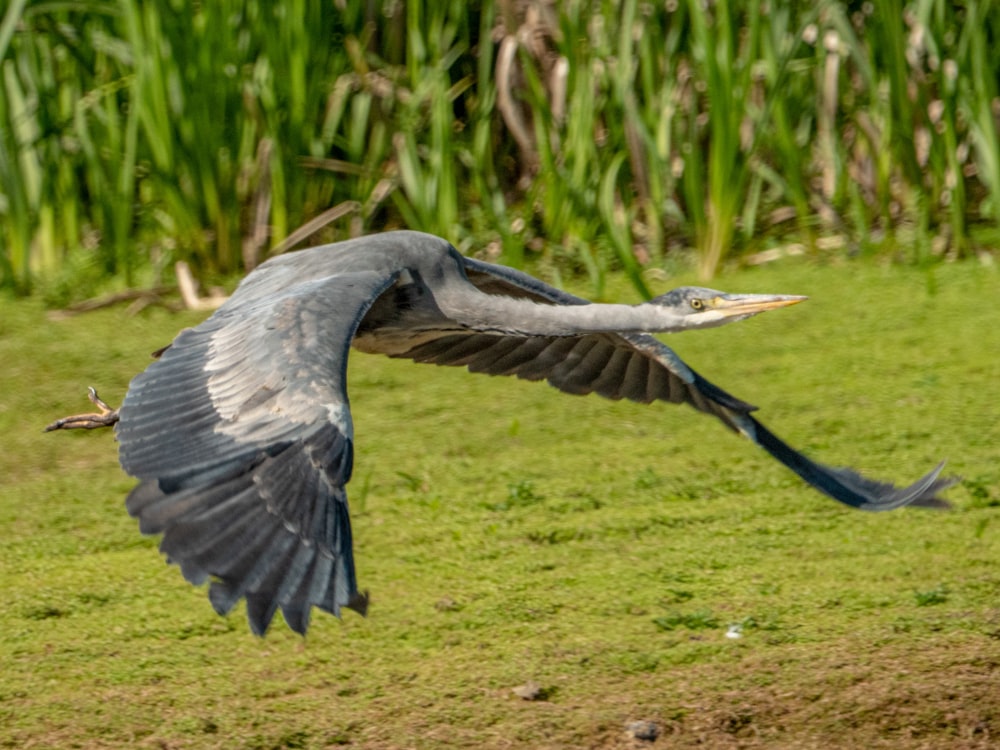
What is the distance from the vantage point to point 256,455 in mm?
2857

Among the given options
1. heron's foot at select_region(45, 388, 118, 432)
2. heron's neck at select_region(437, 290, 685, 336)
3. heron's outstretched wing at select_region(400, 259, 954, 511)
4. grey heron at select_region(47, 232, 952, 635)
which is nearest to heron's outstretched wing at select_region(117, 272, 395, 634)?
grey heron at select_region(47, 232, 952, 635)

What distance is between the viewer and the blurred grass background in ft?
20.0

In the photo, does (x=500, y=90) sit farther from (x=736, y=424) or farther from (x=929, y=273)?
(x=736, y=424)

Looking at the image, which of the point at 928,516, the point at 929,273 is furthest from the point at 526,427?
the point at 929,273

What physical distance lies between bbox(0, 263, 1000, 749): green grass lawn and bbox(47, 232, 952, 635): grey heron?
0.43 m

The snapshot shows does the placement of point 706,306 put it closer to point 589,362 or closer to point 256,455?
point 589,362

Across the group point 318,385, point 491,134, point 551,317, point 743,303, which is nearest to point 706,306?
point 743,303

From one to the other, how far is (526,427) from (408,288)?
4.60 feet

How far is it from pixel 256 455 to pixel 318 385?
21 centimetres

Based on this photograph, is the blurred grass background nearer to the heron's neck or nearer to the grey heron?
the grey heron

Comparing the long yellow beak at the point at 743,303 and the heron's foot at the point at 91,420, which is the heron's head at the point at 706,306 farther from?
the heron's foot at the point at 91,420

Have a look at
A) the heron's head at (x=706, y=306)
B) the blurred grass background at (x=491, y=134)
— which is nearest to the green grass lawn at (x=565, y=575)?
the blurred grass background at (x=491, y=134)

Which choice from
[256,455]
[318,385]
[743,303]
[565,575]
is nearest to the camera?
[256,455]

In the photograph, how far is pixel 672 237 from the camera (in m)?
6.77
